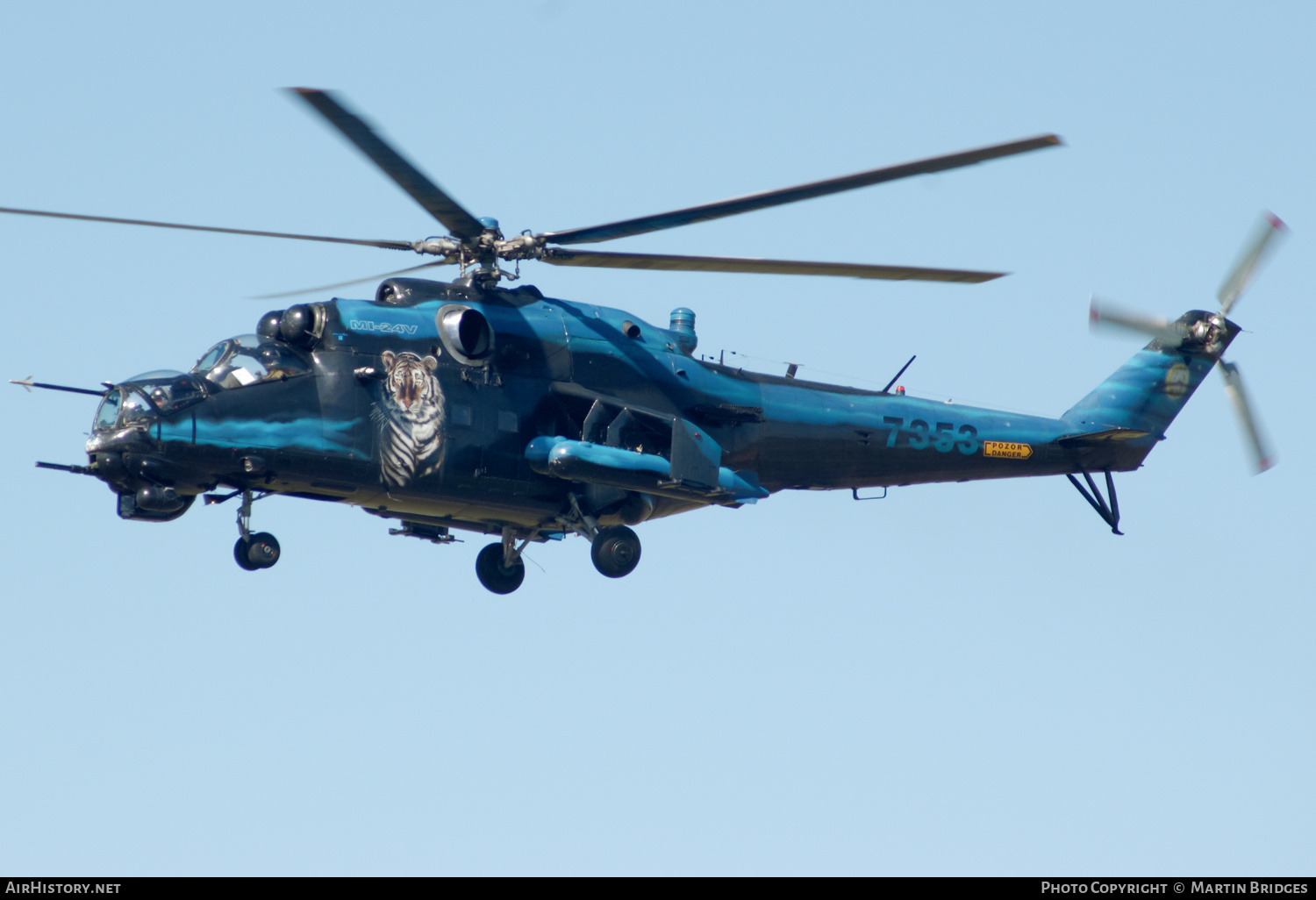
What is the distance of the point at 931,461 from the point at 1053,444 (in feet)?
8.19

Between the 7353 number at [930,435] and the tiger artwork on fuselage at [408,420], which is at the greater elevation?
the 7353 number at [930,435]

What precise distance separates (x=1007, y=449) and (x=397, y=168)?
1274 cm

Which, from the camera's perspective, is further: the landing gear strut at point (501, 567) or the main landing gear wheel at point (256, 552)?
the landing gear strut at point (501, 567)

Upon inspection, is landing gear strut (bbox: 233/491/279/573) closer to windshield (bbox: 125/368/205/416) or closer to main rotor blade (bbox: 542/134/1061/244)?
windshield (bbox: 125/368/205/416)

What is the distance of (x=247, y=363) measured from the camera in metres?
23.1

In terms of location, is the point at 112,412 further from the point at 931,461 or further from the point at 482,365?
the point at 931,461

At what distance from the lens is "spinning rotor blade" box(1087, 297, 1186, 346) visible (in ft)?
94.8

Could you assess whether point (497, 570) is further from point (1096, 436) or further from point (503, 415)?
point (1096, 436)

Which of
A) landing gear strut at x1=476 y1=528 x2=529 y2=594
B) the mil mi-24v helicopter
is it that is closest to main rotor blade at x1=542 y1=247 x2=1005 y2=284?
the mil mi-24v helicopter

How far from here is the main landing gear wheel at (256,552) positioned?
2262 centimetres

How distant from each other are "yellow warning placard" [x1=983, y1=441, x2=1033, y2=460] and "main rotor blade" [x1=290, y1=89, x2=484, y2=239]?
32.2 feet

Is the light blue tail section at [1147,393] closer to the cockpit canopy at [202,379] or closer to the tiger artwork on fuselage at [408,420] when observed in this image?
the tiger artwork on fuselage at [408,420]

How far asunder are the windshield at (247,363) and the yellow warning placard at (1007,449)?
11783mm

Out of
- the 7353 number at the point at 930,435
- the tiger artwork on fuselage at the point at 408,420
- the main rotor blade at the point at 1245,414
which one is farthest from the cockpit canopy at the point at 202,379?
the main rotor blade at the point at 1245,414
